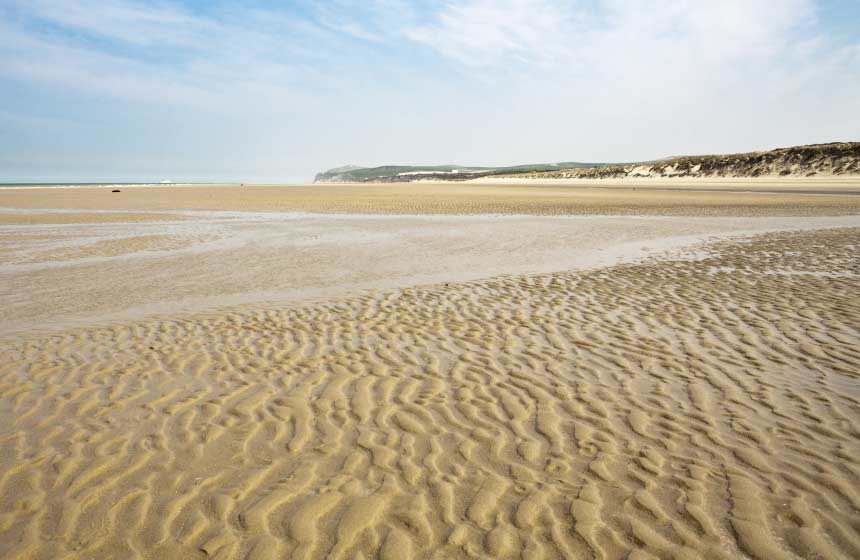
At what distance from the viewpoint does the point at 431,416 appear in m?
5.28

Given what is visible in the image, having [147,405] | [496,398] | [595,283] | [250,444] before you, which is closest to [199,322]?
[147,405]

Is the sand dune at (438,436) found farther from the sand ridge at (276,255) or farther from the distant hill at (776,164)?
the distant hill at (776,164)

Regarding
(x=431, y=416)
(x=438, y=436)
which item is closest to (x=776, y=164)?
(x=431, y=416)

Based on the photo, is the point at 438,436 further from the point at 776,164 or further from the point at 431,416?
the point at 776,164

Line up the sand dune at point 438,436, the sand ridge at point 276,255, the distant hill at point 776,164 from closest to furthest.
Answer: the sand dune at point 438,436 → the sand ridge at point 276,255 → the distant hill at point 776,164

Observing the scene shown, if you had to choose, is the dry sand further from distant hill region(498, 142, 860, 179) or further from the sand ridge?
distant hill region(498, 142, 860, 179)

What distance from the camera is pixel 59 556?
3.38 m

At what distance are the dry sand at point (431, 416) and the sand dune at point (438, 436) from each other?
0.07 ft

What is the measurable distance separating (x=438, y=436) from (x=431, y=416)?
419 mm

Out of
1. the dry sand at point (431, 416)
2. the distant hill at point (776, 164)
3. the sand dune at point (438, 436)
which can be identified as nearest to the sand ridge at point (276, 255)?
the dry sand at point (431, 416)

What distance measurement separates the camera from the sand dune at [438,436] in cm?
354

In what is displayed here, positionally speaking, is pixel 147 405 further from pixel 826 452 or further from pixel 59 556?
pixel 826 452

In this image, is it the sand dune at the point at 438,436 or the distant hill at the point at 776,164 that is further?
the distant hill at the point at 776,164

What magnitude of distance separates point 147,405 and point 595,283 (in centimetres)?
869
